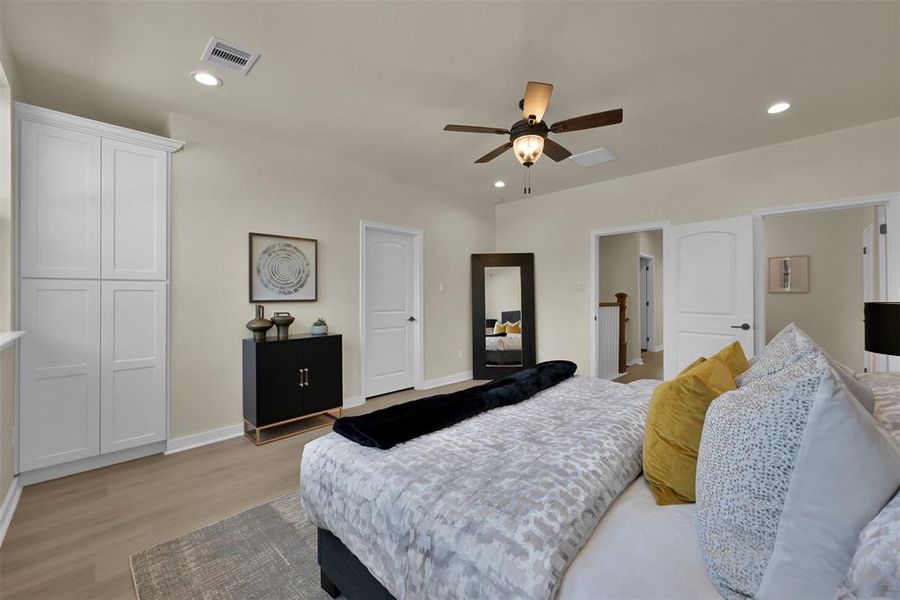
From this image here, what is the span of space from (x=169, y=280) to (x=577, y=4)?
3337mm

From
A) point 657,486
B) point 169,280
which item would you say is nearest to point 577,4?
point 657,486

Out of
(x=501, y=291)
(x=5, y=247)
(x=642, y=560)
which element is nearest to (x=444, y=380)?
(x=501, y=291)

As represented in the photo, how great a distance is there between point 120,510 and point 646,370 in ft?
21.0

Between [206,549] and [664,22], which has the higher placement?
[664,22]

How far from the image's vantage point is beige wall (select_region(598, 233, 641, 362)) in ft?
18.9

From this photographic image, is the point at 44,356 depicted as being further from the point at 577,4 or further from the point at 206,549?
the point at 577,4

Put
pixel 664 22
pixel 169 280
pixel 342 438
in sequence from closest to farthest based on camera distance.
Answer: pixel 342 438
pixel 664 22
pixel 169 280

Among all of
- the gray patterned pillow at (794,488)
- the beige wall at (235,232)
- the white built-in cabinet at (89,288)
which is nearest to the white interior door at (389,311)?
the beige wall at (235,232)

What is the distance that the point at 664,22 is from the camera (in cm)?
195

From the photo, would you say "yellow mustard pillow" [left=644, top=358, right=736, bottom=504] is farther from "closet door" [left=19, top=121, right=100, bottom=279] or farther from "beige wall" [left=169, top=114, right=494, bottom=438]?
"closet door" [left=19, top=121, right=100, bottom=279]

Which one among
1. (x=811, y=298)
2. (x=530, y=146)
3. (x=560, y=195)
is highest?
(x=560, y=195)

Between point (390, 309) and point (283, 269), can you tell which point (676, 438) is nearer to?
point (283, 269)

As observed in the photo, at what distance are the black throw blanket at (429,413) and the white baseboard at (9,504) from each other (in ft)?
6.45

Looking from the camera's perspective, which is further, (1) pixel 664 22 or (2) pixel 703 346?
(2) pixel 703 346
